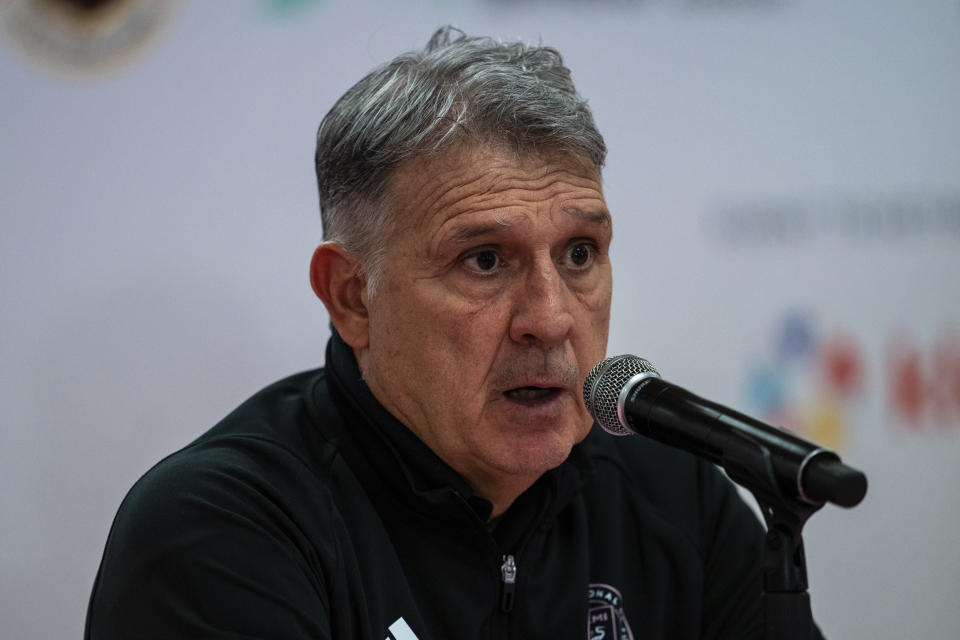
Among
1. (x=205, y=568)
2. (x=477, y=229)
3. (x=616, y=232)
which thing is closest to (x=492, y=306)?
(x=477, y=229)

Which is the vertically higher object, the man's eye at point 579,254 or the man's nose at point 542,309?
the man's eye at point 579,254

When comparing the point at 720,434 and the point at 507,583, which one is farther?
the point at 507,583

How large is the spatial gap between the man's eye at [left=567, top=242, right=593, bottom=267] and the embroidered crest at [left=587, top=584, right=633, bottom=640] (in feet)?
1.95

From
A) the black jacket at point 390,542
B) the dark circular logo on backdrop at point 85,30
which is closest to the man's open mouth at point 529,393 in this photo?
the black jacket at point 390,542

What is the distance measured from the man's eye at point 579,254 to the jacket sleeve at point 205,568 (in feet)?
2.10

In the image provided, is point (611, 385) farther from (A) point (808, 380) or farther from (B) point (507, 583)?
(A) point (808, 380)

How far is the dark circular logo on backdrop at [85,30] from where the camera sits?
2260 millimetres

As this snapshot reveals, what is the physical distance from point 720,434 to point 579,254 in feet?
2.16

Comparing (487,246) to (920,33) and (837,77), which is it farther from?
(920,33)

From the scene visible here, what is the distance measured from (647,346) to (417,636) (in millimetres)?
1238

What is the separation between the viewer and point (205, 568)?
1430 millimetres

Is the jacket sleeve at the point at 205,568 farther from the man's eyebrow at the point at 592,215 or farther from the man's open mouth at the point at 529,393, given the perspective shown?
the man's eyebrow at the point at 592,215

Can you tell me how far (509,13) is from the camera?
2.55 meters

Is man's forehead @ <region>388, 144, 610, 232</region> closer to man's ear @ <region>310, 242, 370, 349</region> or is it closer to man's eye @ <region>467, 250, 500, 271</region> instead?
man's eye @ <region>467, 250, 500, 271</region>
